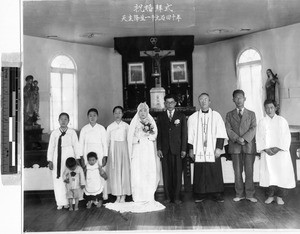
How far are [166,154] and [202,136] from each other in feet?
1.12

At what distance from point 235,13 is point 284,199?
147cm

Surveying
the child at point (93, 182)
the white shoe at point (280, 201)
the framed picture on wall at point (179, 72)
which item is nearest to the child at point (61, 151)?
the child at point (93, 182)

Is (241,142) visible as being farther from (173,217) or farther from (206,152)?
(173,217)

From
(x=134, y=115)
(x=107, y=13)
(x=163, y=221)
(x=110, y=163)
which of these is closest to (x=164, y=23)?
(x=107, y=13)

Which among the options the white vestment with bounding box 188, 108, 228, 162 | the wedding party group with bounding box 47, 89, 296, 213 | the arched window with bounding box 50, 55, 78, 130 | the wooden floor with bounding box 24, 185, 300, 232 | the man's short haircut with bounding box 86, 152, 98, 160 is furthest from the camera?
the white vestment with bounding box 188, 108, 228, 162

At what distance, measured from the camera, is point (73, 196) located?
10.3 feet

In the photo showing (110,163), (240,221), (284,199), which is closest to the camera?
(240,221)

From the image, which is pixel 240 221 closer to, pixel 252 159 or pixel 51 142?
pixel 252 159

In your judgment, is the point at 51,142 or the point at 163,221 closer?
the point at 163,221

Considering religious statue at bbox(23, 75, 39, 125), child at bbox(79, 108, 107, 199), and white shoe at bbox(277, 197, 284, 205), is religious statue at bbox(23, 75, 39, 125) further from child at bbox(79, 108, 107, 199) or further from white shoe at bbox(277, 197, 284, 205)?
white shoe at bbox(277, 197, 284, 205)

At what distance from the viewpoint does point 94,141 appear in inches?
126

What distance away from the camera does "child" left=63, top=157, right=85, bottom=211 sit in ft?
10.3

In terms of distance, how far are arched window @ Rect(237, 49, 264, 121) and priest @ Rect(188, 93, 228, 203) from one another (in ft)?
1.09

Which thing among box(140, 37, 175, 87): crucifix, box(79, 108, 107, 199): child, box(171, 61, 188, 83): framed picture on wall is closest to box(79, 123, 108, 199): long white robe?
box(79, 108, 107, 199): child
